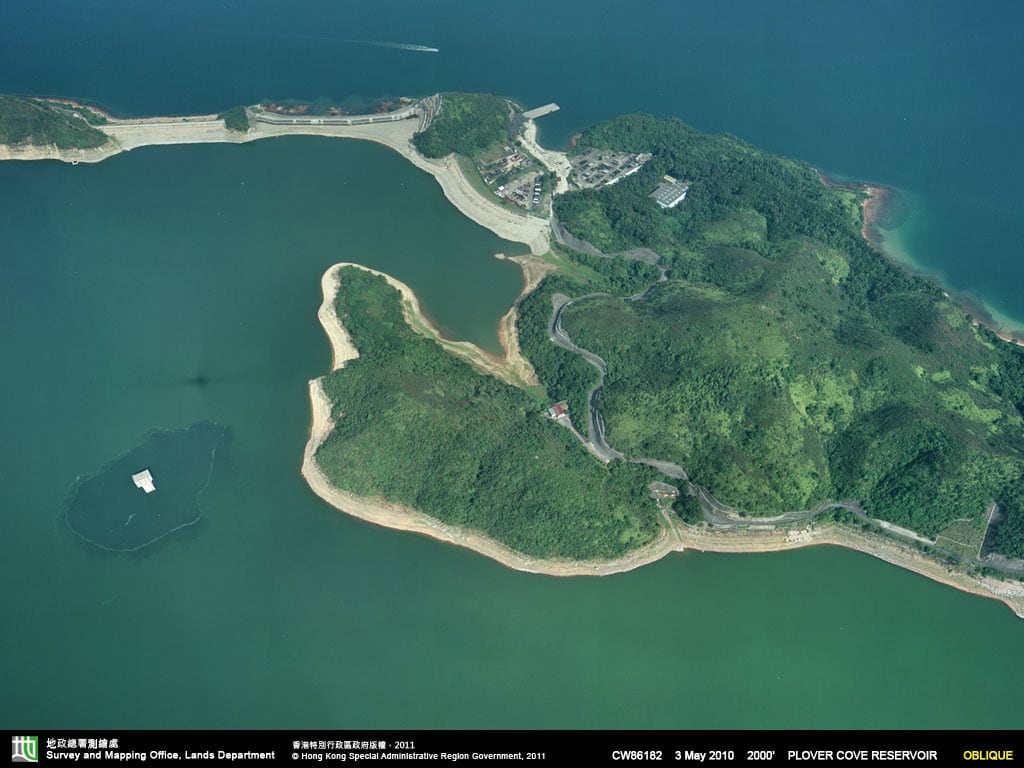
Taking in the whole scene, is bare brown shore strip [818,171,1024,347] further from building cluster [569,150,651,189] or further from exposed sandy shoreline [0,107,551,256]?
exposed sandy shoreline [0,107,551,256]

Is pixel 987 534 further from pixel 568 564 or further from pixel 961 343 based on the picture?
pixel 568 564

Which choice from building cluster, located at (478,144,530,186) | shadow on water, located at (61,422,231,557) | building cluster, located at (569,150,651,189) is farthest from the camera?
building cluster, located at (569,150,651,189)

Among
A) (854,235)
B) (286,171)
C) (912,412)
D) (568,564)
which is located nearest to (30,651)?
(568,564)

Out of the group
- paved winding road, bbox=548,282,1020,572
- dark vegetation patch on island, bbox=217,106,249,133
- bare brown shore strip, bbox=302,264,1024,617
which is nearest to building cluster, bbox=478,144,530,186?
dark vegetation patch on island, bbox=217,106,249,133

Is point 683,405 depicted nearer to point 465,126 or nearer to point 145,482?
point 145,482

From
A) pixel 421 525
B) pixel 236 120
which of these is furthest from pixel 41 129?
pixel 421 525

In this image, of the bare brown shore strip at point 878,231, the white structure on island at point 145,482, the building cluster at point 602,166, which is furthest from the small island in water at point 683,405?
the white structure on island at point 145,482

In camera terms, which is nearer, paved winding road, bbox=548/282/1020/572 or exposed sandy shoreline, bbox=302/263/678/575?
exposed sandy shoreline, bbox=302/263/678/575
